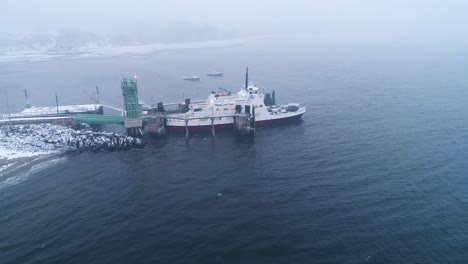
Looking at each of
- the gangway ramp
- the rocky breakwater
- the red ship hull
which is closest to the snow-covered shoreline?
the rocky breakwater

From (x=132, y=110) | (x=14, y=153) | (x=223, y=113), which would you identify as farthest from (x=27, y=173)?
(x=223, y=113)

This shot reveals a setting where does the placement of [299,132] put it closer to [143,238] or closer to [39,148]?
[143,238]

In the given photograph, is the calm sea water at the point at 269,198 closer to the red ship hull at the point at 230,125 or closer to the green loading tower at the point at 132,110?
the red ship hull at the point at 230,125

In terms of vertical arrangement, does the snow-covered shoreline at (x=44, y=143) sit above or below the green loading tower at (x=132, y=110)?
below

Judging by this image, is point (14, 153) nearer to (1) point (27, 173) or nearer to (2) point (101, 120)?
(1) point (27, 173)

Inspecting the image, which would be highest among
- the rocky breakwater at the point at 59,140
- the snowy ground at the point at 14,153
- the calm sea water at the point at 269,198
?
the rocky breakwater at the point at 59,140

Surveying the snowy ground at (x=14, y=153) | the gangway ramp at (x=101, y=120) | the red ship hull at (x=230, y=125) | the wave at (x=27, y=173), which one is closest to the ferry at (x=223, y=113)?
the red ship hull at (x=230, y=125)

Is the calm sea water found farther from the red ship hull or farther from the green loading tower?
the green loading tower
